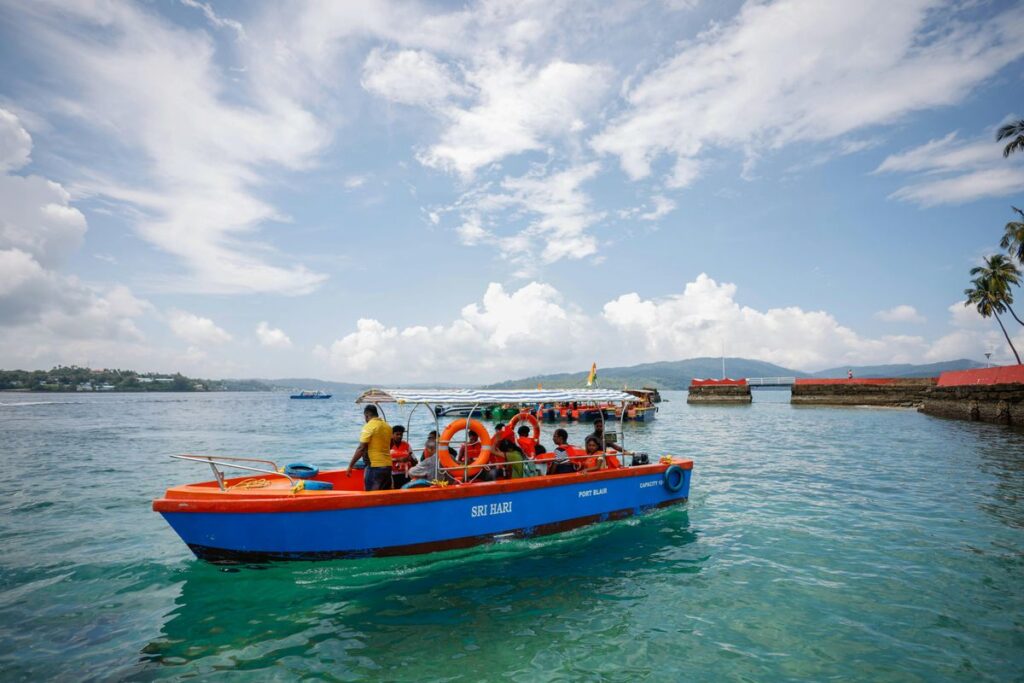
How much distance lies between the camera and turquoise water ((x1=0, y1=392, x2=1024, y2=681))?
5.75 meters

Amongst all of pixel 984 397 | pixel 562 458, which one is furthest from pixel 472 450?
pixel 984 397

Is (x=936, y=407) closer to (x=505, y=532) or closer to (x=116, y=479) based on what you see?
(x=505, y=532)

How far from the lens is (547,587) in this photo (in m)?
7.86

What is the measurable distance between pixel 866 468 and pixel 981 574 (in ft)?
35.5

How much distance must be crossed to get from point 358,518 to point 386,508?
422mm

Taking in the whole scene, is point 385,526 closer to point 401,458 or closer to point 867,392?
point 401,458

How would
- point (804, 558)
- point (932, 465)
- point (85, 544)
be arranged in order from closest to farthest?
point (804, 558) < point (85, 544) < point (932, 465)

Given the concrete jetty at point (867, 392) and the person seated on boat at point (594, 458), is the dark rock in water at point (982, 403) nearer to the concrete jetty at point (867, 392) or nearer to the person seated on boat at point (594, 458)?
the concrete jetty at point (867, 392)

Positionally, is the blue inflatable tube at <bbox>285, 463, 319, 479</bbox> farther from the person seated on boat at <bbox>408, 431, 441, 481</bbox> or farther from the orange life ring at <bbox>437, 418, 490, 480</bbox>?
the orange life ring at <bbox>437, 418, 490, 480</bbox>

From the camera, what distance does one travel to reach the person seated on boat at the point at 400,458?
9781 mm

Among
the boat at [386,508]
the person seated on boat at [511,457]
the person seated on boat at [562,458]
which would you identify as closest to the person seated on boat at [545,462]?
the person seated on boat at [562,458]

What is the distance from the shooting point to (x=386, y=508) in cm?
789

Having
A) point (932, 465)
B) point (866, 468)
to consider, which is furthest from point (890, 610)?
point (932, 465)

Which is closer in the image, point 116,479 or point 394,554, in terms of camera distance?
point 394,554
